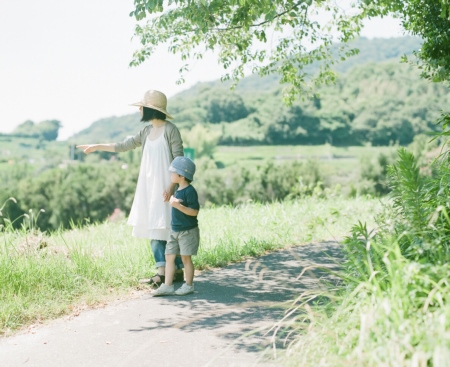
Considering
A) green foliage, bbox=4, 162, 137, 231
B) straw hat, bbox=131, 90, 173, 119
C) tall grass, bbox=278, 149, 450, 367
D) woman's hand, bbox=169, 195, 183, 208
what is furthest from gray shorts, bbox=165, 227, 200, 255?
green foliage, bbox=4, 162, 137, 231

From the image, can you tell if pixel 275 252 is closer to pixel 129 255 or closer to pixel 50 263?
pixel 129 255

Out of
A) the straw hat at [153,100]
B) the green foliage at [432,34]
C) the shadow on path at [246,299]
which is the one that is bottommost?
the shadow on path at [246,299]

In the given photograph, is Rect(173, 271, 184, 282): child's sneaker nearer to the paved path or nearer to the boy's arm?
the paved path

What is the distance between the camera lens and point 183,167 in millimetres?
5594

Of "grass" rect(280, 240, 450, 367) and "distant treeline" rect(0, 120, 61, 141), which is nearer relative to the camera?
"grass" rect(280, 240, 450, 367)

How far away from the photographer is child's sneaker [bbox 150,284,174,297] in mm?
5641

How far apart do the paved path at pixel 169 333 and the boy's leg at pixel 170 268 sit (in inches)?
8.0

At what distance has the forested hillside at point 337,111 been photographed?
7981 centimetres

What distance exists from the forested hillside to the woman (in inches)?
2706

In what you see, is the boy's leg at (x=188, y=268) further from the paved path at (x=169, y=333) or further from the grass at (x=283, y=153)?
the grass at (x=283, y=153)

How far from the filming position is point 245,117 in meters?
103

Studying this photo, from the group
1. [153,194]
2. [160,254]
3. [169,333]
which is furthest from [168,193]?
[169,333]

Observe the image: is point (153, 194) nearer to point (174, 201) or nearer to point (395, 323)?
point (174, 201)

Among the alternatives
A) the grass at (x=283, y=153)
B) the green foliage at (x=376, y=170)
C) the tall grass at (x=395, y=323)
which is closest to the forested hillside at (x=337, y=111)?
the grass at (x=283, y=153)
